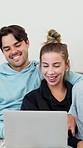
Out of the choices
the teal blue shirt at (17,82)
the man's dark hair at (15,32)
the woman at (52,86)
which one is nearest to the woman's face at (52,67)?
the woman at (52,86)

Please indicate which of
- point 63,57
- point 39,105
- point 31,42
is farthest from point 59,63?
point 31,42

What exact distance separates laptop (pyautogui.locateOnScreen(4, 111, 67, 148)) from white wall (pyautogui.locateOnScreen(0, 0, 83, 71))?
0.87 meters

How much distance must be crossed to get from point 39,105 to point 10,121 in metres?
0.42

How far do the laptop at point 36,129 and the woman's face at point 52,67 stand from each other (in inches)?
16.6

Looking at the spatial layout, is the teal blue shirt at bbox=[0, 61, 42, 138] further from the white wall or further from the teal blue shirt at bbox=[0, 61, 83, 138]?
the white wall

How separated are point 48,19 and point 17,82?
514 millimetres

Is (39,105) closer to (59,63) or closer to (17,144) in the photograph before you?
(59,63)

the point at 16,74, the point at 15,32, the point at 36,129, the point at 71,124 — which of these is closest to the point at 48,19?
the point at 15,32

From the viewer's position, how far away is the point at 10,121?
924 mm

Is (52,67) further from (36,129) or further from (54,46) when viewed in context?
(36,129)

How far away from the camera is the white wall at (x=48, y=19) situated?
1.69 metres

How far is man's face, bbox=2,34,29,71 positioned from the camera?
4.86 ft

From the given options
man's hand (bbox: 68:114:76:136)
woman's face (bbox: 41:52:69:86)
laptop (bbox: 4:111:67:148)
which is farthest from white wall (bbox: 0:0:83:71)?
laptop (bbox: 4:111:67:148)

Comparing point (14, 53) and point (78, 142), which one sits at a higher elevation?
point (14, 53)
